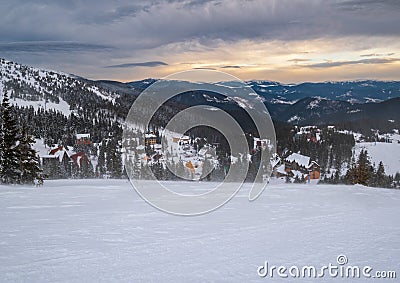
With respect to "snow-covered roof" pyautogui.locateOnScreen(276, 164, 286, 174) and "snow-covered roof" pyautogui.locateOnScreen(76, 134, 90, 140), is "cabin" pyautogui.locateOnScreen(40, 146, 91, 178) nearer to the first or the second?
"snow-covered roof" pyautogui.locateOnScreen(76, 134, 90, 140)

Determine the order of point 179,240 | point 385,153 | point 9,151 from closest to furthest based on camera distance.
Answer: point 179,240
point 9,151
point 385,153

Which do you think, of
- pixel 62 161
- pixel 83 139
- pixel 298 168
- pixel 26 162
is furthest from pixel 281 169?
pixel 26 162

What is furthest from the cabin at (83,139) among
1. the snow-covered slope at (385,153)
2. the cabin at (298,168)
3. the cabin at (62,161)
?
the snow-covered slope at (385,153)

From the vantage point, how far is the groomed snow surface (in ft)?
16.3

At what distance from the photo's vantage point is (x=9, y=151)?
779 inches

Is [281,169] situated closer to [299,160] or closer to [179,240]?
[299,160]

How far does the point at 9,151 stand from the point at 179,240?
1704cm

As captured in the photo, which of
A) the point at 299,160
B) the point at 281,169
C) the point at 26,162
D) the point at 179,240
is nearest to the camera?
the point at 179,240

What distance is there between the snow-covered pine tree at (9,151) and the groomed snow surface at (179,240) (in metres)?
9.46

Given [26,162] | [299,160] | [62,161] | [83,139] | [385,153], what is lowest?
[299,160]

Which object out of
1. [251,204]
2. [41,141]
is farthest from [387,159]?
[251,204]

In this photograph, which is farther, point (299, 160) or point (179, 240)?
point (299, 160)

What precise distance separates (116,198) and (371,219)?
822 cm

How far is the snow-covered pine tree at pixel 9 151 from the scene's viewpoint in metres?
19.8
